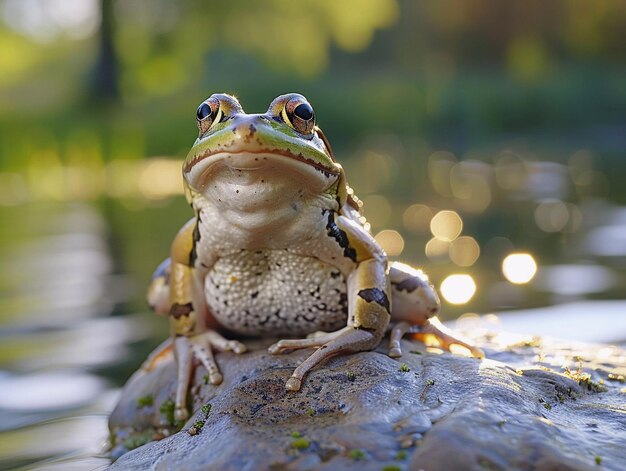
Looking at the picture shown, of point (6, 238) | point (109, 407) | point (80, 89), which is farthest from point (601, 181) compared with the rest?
point (80, 89)

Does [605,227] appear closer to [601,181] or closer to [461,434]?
[601,181]

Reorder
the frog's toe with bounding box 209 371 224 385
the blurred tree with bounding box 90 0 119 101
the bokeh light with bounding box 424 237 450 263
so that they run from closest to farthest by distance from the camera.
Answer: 1. the frog's toe with bounding box 209 371 224 385
2. the bokeh light with bounding box 424 237 450 263
3. the blurred tree with bounding box 90 0 119 101

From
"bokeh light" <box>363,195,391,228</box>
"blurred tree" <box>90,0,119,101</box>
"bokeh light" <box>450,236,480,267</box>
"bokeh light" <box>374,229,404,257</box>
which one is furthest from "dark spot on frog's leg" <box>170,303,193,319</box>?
"blurred tree" <box>90,0,119,101</box>

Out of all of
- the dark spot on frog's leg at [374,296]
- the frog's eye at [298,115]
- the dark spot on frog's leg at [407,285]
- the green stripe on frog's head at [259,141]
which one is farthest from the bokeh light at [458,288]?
the frog's eye at [298,115]

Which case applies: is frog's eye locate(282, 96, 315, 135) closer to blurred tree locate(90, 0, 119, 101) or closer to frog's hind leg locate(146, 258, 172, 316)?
frog's hind leg locate(146, 258, 172, 316)

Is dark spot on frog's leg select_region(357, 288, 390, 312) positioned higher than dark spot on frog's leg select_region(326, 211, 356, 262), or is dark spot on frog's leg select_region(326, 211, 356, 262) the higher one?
dark spot on frog's leg select_region(326, 211, 356, 262)

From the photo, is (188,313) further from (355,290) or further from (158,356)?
(355,290)

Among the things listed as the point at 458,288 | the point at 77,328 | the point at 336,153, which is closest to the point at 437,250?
the point at 458,288
